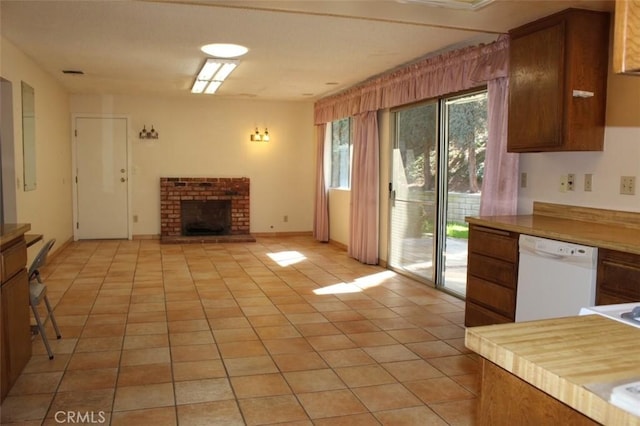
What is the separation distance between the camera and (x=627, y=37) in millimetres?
972

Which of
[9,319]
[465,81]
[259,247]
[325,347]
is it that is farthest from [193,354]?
[259,247]

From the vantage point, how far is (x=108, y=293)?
199 inches

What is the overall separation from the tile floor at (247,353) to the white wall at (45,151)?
77cm

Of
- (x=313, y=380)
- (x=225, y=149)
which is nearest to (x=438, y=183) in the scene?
(x=313, y=380)

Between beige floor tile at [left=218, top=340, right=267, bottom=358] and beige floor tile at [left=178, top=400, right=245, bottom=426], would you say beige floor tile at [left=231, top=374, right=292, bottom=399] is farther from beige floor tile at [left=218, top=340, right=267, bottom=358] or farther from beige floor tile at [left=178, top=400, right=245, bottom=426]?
beige floor tile at [left=218, top=340, right=267, bottom=358]

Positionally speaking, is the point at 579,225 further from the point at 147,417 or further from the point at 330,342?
the point at 147,417

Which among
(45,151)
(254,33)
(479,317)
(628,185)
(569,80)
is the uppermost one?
(254,33)

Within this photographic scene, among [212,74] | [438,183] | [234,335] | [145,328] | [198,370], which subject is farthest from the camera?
[212,74]

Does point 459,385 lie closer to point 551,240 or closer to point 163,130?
point 551,240

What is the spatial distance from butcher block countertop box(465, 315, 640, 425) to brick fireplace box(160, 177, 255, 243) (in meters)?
7.55

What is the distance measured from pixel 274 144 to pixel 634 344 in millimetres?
8328

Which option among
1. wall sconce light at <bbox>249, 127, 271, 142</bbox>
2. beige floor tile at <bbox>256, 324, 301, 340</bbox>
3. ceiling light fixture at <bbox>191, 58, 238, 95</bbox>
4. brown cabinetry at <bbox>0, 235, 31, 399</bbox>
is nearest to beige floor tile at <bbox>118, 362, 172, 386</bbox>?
brown cabinetry at <bbox>0, 235, 31, 399</bbox>

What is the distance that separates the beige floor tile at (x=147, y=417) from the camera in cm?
253

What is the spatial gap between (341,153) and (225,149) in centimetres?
204
